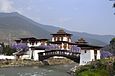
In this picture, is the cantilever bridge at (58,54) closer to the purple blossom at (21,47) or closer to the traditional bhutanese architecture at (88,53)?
the traditional bhutanese architecture at (88,53)

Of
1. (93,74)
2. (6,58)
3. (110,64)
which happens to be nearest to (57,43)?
(6,58)

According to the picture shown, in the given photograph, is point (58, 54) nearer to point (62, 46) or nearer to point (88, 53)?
point (88, 53)

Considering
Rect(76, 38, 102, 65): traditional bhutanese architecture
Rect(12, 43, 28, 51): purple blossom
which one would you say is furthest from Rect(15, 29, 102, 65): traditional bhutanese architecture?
Rect(12, 43, 28, 51): purple blossom

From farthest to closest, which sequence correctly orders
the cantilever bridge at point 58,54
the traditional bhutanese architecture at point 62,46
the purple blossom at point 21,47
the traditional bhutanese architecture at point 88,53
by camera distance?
the purple blossom at point 21,47
the cantilever bridge at point 58,54
the traditional bhutanese architecture at point 62,46
the traditional bhutanese architecture at point 88,53

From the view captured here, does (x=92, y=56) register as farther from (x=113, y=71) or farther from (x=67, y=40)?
(x=67, y=40)

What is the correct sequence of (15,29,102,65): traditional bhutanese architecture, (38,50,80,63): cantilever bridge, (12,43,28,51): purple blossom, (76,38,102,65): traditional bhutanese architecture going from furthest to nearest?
1. (12,43,28,51): purple blossom
2. (38,50,80,63): cantilever bridge
3. (15,29,102,65): traditional bhutanese architecture
4. (76,38,102,65): traditional bhutanese architecture

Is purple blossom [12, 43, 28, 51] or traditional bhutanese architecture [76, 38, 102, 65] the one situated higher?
purple blossom [12, 43, 28, 51]

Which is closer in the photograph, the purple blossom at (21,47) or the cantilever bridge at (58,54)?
the cantilever bridge at (58,54)

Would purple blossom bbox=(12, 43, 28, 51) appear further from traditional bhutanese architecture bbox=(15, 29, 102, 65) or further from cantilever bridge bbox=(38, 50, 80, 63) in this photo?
cantilever bridge bbox=(38, 50, 80, 63)

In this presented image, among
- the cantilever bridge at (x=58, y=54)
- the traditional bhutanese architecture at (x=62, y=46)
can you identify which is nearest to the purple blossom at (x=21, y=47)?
the traditional bhutanese architecture at (x=62, y=46)

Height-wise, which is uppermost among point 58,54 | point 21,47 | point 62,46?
point 62,46

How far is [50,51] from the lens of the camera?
7950cm

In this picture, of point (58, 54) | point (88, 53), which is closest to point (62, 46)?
point (58, 54)

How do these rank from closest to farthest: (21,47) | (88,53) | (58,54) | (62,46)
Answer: (88,53) < (58,54) < (21,47) < (62,46)
